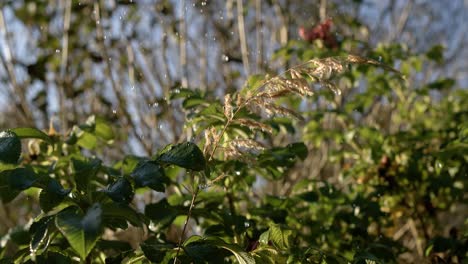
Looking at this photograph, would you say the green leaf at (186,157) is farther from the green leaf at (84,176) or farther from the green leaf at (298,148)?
the green leaf at (298,148)

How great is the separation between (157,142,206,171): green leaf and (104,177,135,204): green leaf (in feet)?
0.26

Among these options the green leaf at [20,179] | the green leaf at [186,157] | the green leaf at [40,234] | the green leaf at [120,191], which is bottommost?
the green leaf at [40,234]

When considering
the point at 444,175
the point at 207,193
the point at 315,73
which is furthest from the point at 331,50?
the point at 315,73

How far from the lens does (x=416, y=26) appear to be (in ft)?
19.4

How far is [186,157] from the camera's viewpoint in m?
1.09

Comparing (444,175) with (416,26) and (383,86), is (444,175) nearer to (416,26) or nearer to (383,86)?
(383,86)

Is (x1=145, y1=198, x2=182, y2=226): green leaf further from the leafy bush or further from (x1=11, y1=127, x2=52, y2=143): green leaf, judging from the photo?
(x1=11, y1=127, x2=52, y2=143): green leaf

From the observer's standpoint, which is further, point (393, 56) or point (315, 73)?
point (393, 56)

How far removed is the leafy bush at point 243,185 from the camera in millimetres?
1112

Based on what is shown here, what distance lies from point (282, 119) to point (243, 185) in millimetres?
243

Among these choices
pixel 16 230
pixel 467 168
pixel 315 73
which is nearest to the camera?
pixel 315 73

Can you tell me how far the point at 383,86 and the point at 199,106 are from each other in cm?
84

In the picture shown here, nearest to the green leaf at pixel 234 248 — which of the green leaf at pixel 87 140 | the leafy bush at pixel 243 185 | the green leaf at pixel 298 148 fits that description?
the leafy bush at pixel 243 185

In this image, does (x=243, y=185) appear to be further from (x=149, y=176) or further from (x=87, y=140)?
(x=149, y=176)
